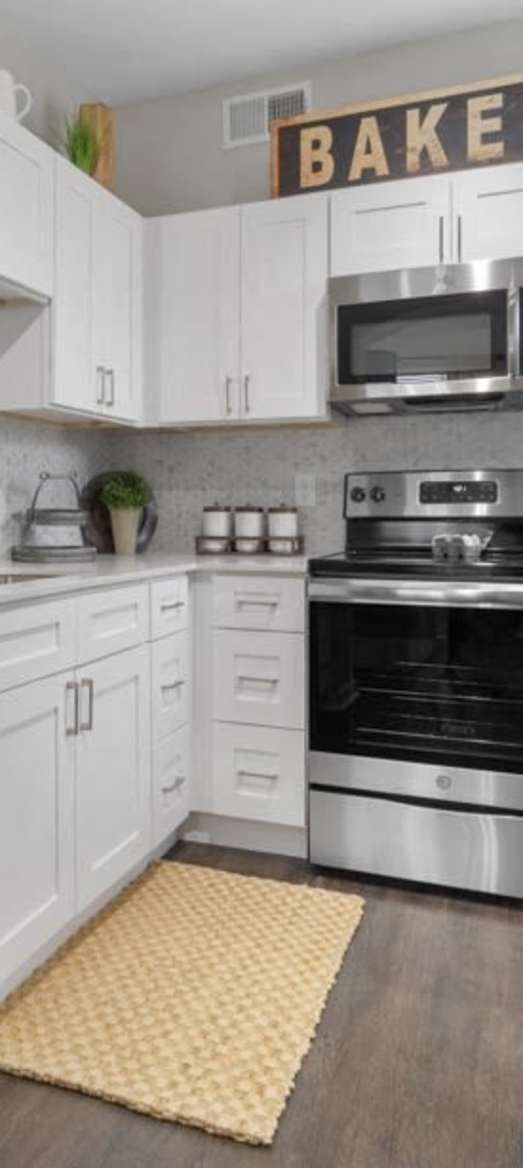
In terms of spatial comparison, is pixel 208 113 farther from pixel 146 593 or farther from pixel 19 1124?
pixel 19 1124

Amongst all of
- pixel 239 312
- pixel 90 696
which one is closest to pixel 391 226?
pixel 239 312

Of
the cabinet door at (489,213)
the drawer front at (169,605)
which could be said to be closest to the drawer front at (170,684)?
the drawer front at (169,605)

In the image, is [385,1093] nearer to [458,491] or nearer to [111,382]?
[458,491]

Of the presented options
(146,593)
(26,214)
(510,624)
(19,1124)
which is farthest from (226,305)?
(19,1124)

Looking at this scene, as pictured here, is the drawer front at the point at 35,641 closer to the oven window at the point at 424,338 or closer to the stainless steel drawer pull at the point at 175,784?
the stainless steel drawer pull at the point at 175,784

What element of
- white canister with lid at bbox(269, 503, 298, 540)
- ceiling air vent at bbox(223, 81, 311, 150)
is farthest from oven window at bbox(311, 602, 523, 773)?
ceiling air vent at bbox(223, 81, 311, 150)

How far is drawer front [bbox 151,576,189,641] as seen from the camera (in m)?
2.23

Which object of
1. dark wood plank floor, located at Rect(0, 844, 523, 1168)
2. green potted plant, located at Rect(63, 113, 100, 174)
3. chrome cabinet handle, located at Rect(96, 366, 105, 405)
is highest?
green potted plant, located at Rect(63, 113, 100, 174)

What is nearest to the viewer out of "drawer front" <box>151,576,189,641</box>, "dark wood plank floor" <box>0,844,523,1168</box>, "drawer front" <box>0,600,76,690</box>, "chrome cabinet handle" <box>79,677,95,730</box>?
"dark wood plank floor" <box>0,844,523,1168</box>

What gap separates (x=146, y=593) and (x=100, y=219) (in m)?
1.23

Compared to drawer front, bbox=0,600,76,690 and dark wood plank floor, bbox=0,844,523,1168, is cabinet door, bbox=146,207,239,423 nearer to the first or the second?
drawer front, bbox=0,600,76,690

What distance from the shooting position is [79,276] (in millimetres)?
2381

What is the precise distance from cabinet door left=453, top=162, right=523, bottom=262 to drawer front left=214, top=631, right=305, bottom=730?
4.25 ft

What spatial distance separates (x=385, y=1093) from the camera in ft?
4.70
